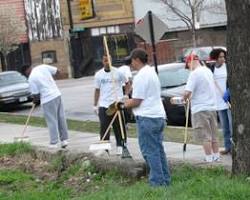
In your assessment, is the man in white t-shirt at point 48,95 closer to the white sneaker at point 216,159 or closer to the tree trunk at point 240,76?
the white sneaker at point 216,159

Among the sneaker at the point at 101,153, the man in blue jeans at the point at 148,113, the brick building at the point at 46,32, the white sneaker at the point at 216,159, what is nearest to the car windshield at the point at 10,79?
the sneaker at the point at 101,153

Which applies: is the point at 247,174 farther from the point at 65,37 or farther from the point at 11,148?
the point at 65,37

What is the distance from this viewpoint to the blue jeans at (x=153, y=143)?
771cm

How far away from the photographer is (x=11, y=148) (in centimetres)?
1153

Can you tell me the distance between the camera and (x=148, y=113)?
775 centimetres

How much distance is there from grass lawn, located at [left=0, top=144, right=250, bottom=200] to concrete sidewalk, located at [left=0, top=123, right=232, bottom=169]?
0.59 meters

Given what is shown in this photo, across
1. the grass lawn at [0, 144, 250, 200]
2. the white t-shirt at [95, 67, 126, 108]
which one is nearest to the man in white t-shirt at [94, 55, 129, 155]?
the white t-shirt at [95, 67, 126, 108]

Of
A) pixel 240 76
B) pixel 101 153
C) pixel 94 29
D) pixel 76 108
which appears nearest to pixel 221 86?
pixel 101 153

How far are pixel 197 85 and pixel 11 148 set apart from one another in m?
3.78

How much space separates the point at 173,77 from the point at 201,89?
8.02 meters

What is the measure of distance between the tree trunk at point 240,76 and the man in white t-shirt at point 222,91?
2827mm

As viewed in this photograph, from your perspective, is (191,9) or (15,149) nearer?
(15,149)

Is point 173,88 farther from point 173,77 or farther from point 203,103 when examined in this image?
point 203,103

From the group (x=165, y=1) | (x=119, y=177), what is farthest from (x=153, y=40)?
(x=165, y=1)
